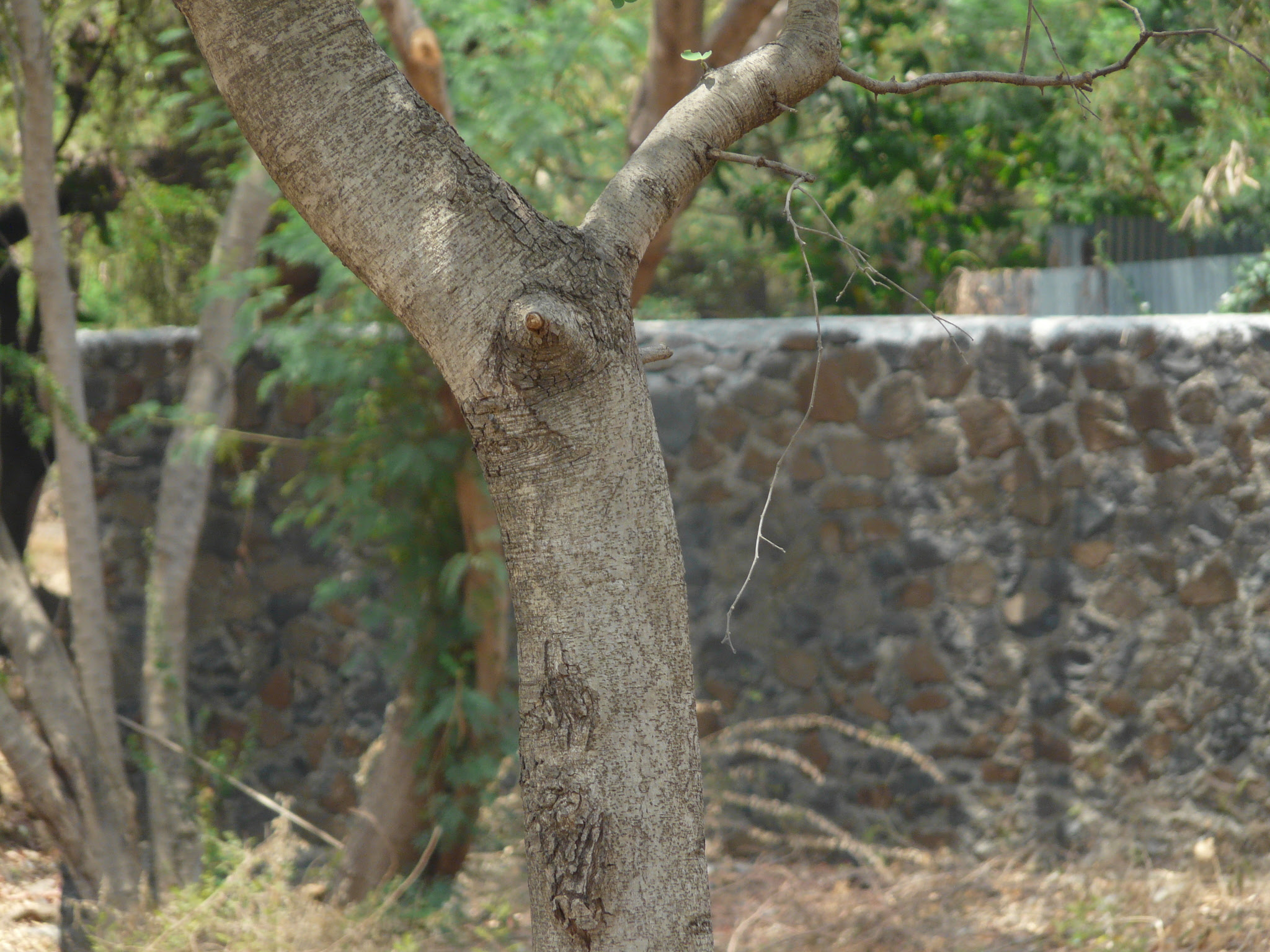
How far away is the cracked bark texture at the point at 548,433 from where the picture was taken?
51.9 inches

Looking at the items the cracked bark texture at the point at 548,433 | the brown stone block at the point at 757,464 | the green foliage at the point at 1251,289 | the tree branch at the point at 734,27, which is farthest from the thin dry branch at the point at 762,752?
the green foliage at the point at 1251,289

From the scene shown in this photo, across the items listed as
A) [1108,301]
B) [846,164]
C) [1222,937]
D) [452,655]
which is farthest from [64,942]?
[1108,301]

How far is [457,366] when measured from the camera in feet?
4.41

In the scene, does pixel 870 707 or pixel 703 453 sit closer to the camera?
pixel 870 707

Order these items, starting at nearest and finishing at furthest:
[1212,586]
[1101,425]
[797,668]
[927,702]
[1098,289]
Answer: [1212,586] < [1101,425] < [927,702] < [797,668] < [1098,289]

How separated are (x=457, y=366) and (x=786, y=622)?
10.2 feet

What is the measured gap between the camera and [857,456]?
13.8 ft

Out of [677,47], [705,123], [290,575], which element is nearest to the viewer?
[705,123]

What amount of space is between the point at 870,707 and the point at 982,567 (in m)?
0.70

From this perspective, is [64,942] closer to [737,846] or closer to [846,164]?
[737,846]

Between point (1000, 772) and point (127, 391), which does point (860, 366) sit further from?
point (127, 391)

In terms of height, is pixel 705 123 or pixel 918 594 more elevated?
pixel 705 123

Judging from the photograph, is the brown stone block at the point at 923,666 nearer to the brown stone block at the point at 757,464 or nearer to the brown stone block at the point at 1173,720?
the brown stone block at the point at 1173,720

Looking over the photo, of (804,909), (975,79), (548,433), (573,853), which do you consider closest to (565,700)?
(573,853)
